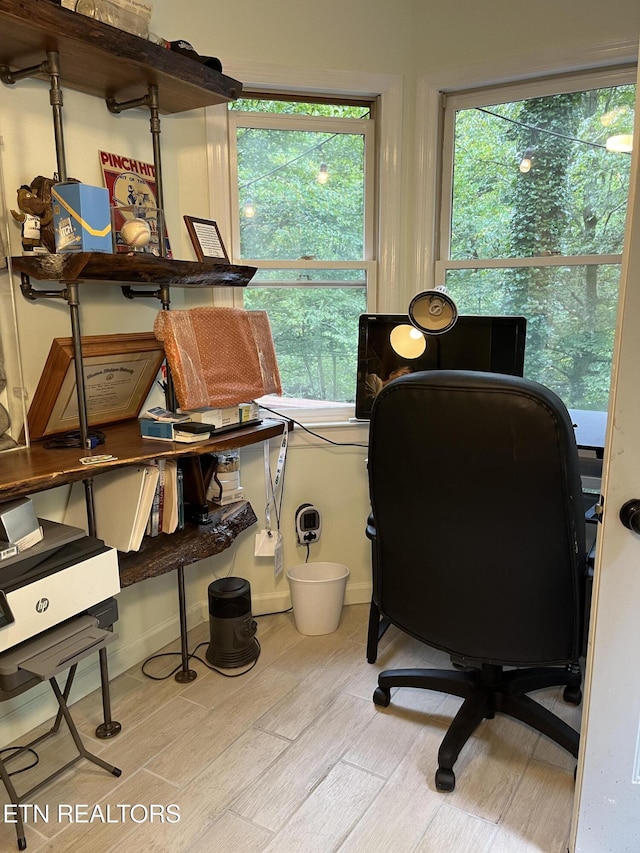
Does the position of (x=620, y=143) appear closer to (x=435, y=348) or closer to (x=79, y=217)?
(x=435, y=348)

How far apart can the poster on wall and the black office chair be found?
34.5 inches

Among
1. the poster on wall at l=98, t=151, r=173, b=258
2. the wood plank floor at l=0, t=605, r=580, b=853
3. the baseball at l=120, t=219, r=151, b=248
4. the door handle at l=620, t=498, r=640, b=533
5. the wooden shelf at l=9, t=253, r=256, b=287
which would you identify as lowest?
the wood plank floor at l=0, t=605, r=580, b=853

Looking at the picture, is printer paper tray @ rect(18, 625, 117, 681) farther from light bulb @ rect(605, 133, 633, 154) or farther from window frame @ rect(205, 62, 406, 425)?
light bulb @ rect(605, 133, 633, 154)

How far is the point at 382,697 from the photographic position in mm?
2049

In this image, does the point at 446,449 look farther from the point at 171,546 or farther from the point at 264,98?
the point at 264,98

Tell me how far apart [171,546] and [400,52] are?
6.70 ft

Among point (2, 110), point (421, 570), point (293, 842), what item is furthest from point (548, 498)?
point (2, 110)

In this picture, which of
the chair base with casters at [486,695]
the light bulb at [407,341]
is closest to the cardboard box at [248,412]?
the light bulb at [407,341]

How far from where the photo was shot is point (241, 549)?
2.60 metres

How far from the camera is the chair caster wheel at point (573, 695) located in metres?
2.06

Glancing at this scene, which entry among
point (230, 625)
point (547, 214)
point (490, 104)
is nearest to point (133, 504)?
point (230, 625)

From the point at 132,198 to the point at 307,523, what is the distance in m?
1.37

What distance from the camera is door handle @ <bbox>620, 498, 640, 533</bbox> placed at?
1.27 m

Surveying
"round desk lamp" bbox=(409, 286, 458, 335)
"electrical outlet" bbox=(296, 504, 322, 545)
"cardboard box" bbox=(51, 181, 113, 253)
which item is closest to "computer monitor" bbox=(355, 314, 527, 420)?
"round desk lamp" bbox=(409, 286, 458, 335)
